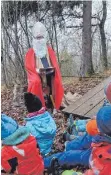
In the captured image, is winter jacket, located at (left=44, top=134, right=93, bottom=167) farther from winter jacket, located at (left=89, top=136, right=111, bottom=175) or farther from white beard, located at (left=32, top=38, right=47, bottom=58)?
white beard, located at (left=32, top=38, right=47, bottom=58)

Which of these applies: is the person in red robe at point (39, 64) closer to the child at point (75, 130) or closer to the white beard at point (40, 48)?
the white beard at point (40, 48)

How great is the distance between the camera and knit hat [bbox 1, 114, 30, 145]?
10.3 ft

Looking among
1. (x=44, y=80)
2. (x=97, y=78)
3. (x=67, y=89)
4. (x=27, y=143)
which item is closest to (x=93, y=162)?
(x=27, y=143)

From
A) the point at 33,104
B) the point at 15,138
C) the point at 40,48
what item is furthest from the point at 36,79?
the point at 15,138

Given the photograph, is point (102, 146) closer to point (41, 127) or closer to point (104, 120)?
point (104, 120)

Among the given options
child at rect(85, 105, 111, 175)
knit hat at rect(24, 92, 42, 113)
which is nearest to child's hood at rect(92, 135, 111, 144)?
child at rect(85, 105, 111, 175)

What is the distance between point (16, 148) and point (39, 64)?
2.59 metres

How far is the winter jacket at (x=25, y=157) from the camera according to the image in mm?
3150

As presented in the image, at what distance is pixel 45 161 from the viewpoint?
3.85 m

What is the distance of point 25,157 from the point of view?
3.24 meters

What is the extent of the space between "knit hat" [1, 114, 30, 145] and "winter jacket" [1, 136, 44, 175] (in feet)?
0.16

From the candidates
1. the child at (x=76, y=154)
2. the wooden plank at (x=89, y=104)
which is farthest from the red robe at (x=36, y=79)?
the child at (x=76, y=154)

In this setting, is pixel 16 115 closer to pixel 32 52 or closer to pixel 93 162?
pixel 32 52

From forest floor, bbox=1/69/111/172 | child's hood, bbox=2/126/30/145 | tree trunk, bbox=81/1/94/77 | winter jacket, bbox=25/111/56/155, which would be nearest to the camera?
child's hood, bbox=2/126/30/145
